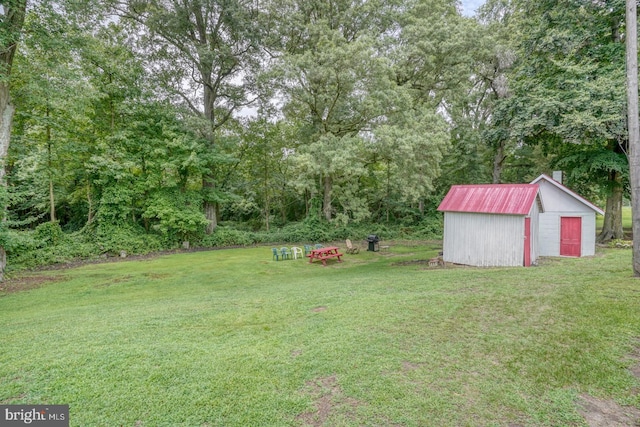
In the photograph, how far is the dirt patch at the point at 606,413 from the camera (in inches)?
111

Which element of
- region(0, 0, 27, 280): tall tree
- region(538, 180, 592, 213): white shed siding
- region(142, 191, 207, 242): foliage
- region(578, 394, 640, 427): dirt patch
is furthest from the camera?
region(142, 191, 207, 242): foliage

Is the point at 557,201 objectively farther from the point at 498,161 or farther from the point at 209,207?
the point at 209,207

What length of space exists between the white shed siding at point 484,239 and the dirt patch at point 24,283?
14916 millimetres

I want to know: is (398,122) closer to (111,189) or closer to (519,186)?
(519,186)

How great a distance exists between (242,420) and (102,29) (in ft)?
68.9

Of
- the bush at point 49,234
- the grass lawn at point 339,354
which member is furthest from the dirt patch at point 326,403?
the bush at point 49,234

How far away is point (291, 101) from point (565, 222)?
1618cm

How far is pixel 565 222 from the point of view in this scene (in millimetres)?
12805

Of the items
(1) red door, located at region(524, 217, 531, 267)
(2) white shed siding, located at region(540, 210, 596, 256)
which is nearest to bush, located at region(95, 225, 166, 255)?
(1) red door, located at region(524, 217, 531, 267)

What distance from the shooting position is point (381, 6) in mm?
17953

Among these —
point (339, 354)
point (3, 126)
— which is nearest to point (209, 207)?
point (3, 126)

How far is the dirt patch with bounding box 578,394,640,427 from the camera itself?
2.83 meters

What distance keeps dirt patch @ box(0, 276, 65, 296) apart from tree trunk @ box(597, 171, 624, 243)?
25.1m

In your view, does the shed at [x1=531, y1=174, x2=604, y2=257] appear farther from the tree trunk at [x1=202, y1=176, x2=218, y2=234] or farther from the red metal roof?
the tree trunk at [x1=202, y1=176, x2=218, y2=234]
